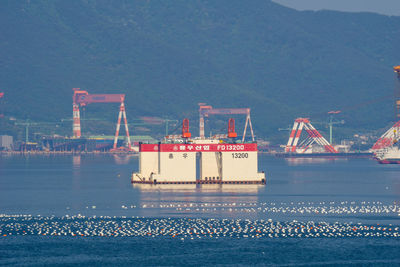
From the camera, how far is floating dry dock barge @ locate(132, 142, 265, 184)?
458 feet

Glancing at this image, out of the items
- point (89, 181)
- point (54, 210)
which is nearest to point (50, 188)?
point (89, 181)

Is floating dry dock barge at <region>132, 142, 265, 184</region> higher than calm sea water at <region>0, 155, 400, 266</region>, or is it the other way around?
floating dry dock barge at <region>132, 142, 265, 184</region>

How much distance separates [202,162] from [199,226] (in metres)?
56.2

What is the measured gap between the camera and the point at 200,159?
14362cm

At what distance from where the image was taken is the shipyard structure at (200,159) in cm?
13975

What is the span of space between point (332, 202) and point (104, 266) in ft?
180

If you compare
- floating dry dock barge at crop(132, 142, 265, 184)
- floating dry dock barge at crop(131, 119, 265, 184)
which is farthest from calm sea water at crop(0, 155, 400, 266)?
floating dry dock barge at crop(131, 119, 265, 184)

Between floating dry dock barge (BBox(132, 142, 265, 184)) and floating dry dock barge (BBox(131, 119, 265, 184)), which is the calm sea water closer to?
floating dry dock barge (BBox(132, 142, 265, 184))

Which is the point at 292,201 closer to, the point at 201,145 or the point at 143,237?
the point at 201,145

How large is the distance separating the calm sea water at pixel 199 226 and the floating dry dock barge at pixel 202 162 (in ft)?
7.95

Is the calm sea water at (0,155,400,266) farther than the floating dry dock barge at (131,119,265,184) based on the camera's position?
No

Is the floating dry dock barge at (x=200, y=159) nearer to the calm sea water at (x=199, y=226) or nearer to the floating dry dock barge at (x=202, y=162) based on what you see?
the floating dry dock barge at (x=202, y=162)

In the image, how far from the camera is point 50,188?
150 metres

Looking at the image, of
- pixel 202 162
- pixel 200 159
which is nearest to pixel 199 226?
pixel 200 159
